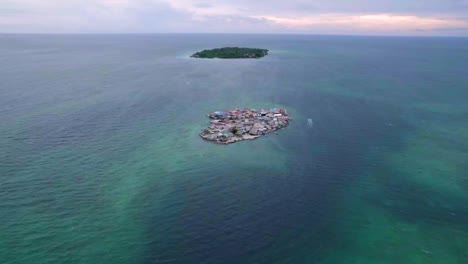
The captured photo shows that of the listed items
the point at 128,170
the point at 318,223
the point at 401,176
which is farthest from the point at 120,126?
the point at 401,176

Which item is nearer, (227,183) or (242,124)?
(227,183)

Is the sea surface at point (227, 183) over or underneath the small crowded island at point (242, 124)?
underneath

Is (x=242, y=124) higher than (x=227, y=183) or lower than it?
higher

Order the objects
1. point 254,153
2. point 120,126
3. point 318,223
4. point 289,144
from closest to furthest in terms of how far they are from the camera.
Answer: point 318,223 → point 254,153 → point 289,144 → point 120,126

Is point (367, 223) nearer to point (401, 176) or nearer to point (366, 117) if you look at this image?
point (401, 176)

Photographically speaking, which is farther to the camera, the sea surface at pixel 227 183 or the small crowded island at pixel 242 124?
the small crowded island at pixel 242 124
